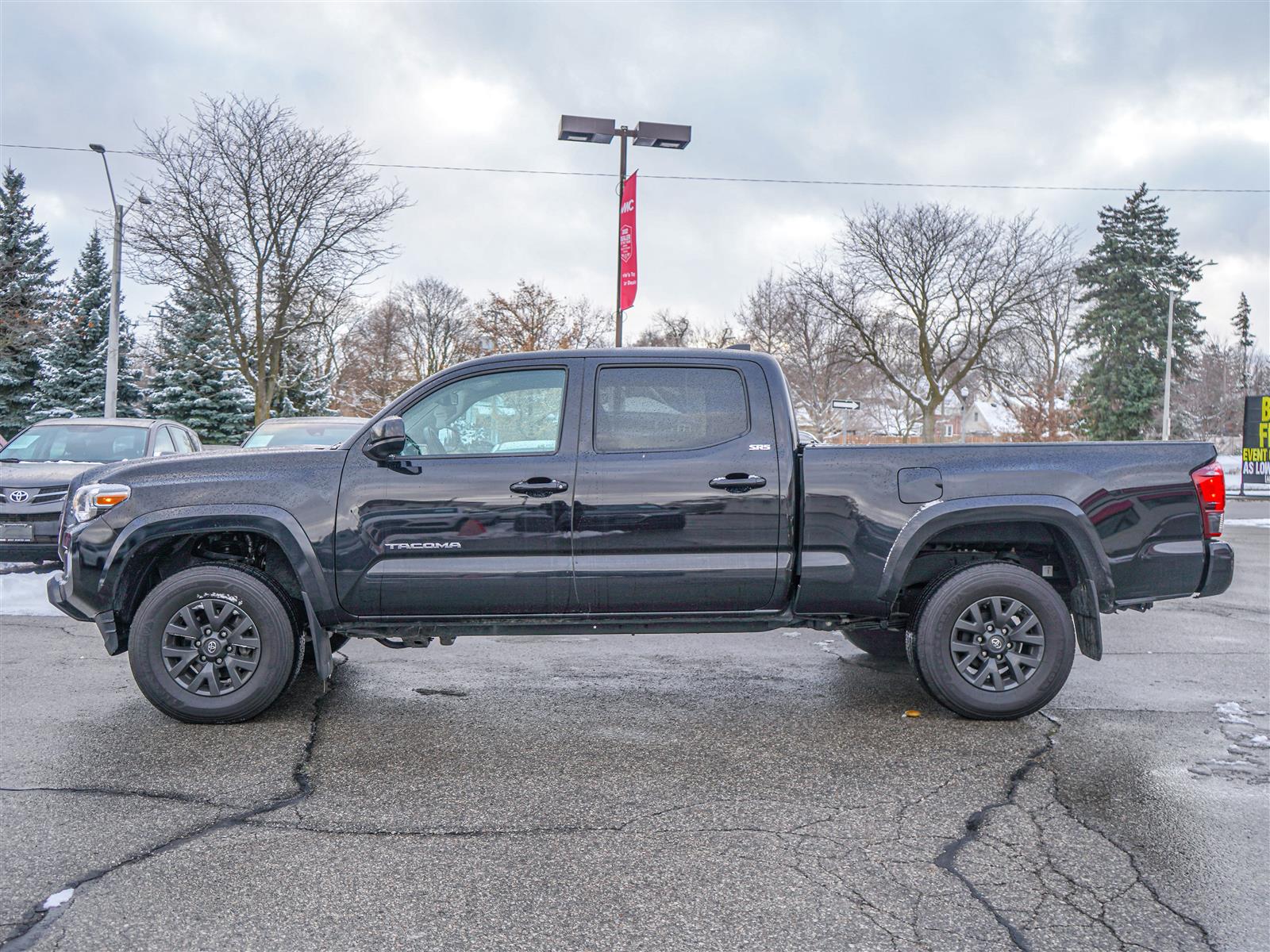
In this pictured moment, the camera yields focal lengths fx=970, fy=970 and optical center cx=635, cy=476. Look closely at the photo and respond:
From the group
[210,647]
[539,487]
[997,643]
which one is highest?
[539,487]

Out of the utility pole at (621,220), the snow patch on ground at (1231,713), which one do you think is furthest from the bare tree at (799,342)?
the snow patch on ground at (1231,713)

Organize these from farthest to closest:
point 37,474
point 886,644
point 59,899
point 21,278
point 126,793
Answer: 1. point 21,278
2. point 37,474
3. point 886,644
4. point 126,793
5. point 59,899

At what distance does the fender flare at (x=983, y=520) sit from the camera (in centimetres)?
488

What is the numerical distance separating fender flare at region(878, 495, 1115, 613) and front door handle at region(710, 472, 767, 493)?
750mm

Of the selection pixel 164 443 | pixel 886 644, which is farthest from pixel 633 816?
pixel 164 443

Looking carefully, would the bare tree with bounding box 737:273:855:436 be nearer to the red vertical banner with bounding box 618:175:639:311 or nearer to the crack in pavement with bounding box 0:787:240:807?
the red vertical banner with bounding box 618:175:639:311

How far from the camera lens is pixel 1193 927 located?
2881 millimetres

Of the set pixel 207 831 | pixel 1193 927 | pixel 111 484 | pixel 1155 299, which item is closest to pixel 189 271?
pixel 111 484

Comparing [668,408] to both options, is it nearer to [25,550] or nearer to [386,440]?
[386,440]

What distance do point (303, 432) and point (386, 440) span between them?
28.8ft

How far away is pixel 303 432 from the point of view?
12938mm

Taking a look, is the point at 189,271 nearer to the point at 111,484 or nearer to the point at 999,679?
the point at 111,484

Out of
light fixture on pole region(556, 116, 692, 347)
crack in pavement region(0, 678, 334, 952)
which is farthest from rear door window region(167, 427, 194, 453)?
crack in pavement region(0, 678, 334, 952)

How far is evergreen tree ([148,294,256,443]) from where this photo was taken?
117 ft
